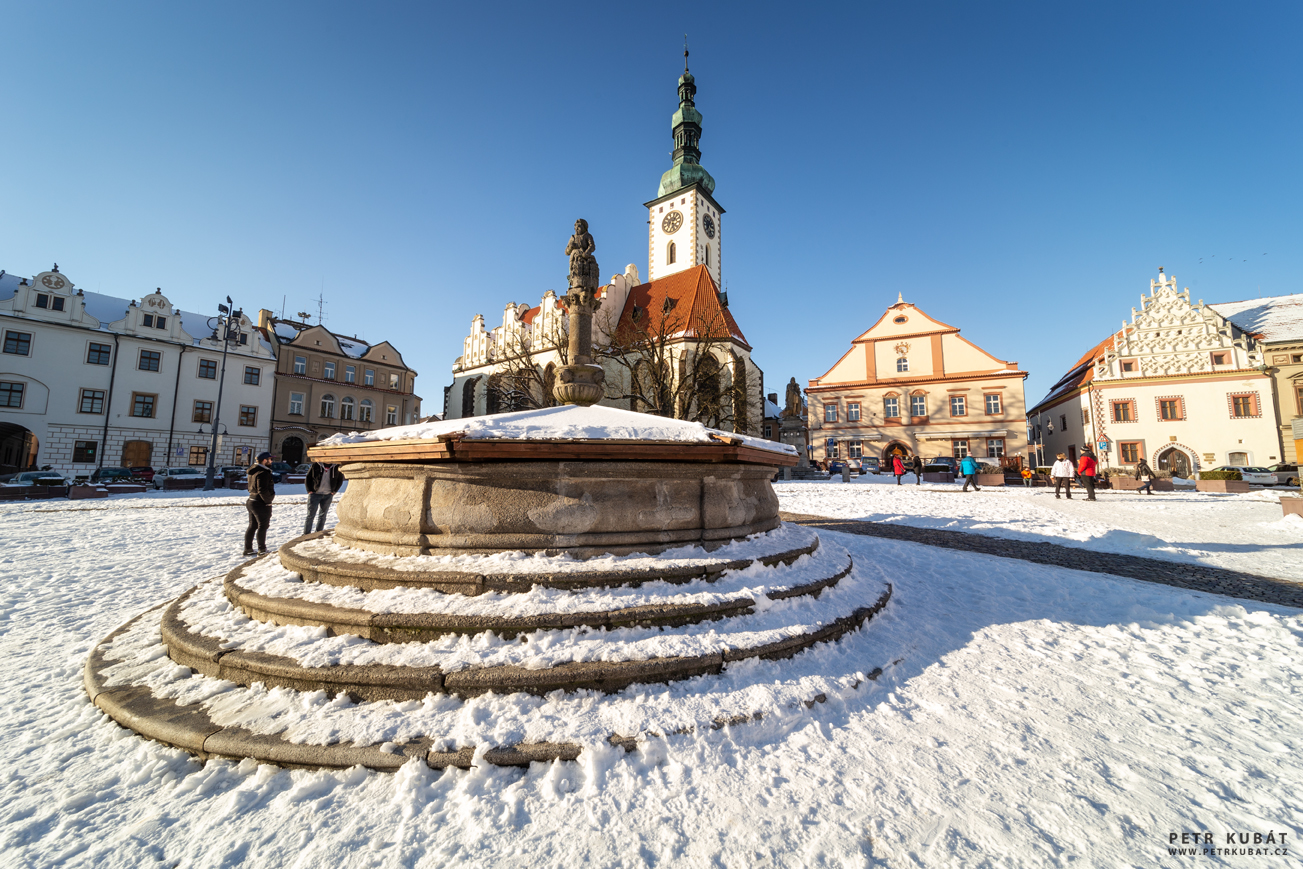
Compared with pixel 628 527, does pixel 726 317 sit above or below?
above

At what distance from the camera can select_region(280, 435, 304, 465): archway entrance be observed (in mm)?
36656

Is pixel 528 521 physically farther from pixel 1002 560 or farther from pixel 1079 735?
pixel 1002 560

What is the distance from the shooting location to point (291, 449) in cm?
3709

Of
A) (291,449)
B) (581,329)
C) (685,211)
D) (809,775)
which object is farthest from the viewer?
(685,211)

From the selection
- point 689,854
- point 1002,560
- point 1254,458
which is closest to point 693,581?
point 689,854

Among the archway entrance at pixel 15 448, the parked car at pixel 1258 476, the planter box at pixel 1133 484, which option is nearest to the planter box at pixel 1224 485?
the planter box at pixel 1133 484

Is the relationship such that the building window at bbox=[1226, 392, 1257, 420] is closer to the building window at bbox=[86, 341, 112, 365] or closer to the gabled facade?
the gabled facade

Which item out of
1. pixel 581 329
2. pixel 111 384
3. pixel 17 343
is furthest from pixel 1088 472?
pixel 17 343

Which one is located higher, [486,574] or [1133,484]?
[1133,484]

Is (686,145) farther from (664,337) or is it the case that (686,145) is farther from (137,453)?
(137,453)

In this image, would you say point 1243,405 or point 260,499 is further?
point 1243,405

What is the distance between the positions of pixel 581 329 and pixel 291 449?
39.8m

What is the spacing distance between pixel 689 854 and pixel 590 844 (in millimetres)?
387

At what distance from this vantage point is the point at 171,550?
7.91 metres
